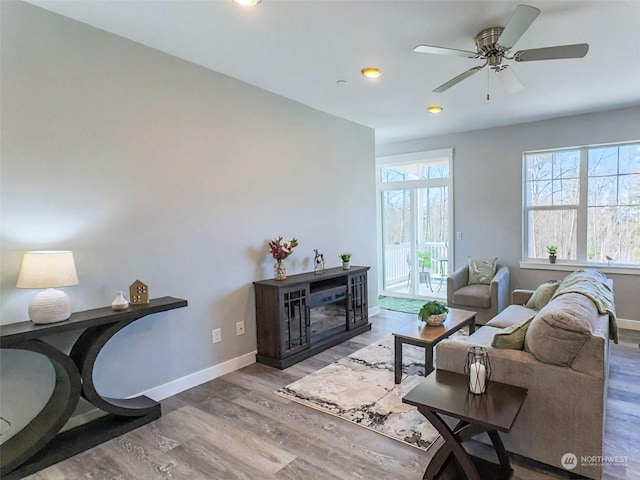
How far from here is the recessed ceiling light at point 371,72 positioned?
3165mm

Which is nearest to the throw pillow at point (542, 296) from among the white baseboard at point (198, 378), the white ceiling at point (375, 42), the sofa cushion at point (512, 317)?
the sofa cushion at point (512, 317)

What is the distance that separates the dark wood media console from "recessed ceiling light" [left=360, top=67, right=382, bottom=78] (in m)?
2.00

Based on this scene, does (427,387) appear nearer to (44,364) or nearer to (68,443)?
(68,443)

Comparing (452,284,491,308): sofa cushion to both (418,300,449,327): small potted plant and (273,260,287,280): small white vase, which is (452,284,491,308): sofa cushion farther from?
(273,260,287,280): small white vase

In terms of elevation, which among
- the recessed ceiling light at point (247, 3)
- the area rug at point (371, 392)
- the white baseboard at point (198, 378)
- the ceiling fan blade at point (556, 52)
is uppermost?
the recessed ceiling light at point (247, 3)

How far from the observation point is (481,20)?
2.41 meters

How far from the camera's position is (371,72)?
3211mm

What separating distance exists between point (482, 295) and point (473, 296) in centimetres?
11

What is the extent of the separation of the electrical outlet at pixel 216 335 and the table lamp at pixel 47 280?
130cm

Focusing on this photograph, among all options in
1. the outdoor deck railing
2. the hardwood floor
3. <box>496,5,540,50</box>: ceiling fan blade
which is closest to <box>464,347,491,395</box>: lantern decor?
the hardwood floor

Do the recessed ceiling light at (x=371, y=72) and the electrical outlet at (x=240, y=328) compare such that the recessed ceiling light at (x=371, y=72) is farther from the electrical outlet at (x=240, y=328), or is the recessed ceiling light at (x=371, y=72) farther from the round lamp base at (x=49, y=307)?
the round lamp base at (x=49, y=307)

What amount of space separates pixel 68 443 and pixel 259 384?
4.50 ft

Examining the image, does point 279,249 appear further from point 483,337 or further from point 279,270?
point 483,337

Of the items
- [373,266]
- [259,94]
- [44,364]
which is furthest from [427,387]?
[373,266]
